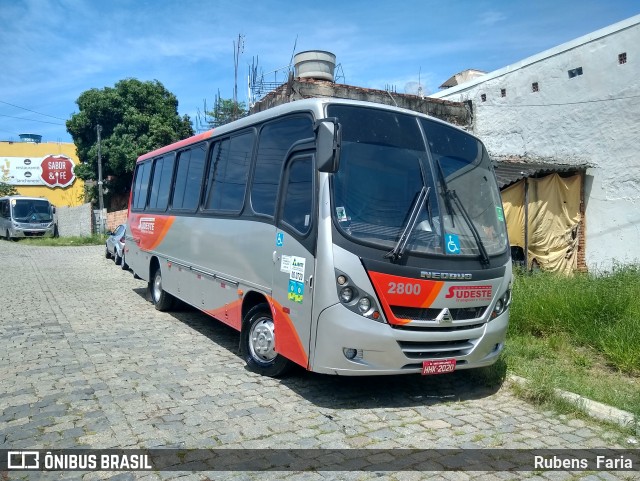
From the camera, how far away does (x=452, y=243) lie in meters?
5.13

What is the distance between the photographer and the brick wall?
96.5ft

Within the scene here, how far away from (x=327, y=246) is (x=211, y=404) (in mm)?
1852

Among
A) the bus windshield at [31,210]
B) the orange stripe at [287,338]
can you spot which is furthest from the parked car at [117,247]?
the orange stripe at [287,338]

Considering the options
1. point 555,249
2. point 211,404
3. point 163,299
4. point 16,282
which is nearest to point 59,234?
point 16,282

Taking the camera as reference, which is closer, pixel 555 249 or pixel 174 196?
pixel 174 196

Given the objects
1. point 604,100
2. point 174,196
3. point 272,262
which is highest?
point 604,100

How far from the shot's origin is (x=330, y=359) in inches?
Answer: 189

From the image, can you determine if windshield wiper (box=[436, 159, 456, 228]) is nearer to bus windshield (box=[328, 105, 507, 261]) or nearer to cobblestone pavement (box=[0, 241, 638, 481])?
bus windshield (box=[328, 105, 507, 261])

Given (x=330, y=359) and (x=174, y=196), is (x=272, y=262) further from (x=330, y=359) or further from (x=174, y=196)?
→ (x=174, y=196)

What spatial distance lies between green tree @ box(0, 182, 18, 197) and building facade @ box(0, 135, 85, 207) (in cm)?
71

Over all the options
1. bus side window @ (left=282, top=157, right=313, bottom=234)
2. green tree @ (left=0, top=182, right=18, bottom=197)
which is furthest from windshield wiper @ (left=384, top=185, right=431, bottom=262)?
green tree @ (left=0, top=182, right=18, bottom=197)

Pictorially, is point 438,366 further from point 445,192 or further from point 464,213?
point 445,192

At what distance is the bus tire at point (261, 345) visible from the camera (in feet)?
19.0

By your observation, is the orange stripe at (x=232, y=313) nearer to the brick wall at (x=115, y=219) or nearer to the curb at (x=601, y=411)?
the curb at (x=601, y=411)
